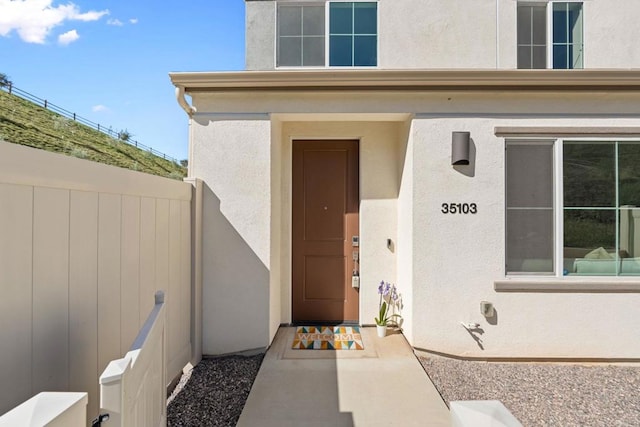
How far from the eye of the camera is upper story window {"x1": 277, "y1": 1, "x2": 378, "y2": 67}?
17.8 feet

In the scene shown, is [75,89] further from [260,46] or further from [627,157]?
[627,157]

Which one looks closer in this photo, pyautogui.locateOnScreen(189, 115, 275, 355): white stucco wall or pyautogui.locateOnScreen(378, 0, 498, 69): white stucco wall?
pyautogui.locateOnScreen(189, 115, 275, 355): white stucco wall

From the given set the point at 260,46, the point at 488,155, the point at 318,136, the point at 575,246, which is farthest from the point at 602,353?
the point at 260,46

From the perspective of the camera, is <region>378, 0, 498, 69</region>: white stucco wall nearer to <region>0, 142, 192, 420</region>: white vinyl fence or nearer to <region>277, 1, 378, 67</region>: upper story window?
<region>277, 1, 378, 67</region>: upper story window

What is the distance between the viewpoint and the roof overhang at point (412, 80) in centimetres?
383

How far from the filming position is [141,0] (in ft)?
21.0

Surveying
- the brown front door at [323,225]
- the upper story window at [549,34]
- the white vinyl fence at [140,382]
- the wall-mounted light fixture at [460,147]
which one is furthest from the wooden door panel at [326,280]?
the upper story window at [549,34]

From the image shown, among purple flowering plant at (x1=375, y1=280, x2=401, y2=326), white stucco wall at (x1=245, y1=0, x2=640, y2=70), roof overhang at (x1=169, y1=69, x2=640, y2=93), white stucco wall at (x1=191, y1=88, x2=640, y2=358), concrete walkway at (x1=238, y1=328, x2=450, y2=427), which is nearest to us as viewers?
concrete walkway at (x1=238, y1=328, x2=450, y2=427)

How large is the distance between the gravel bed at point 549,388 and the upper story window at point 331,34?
15.0 feet

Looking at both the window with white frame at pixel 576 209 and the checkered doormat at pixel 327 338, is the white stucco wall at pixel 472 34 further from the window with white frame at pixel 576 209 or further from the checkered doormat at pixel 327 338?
the checkered doormat at pixel 327 338

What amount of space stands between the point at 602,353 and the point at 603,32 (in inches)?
198

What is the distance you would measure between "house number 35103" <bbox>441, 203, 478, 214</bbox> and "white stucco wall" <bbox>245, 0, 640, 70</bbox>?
2.67 meters

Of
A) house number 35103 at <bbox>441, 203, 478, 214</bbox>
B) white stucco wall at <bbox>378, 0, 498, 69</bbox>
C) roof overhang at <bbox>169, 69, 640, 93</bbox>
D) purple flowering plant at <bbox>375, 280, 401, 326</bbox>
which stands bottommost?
purple flowering plant at <bbox>375, 280, 401, 326</bbox>

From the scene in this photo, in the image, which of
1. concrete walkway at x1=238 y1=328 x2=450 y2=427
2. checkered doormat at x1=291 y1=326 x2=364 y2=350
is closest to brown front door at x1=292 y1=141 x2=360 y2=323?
checkered doormat at x1=291 y1=326 x2=364 y2=350
